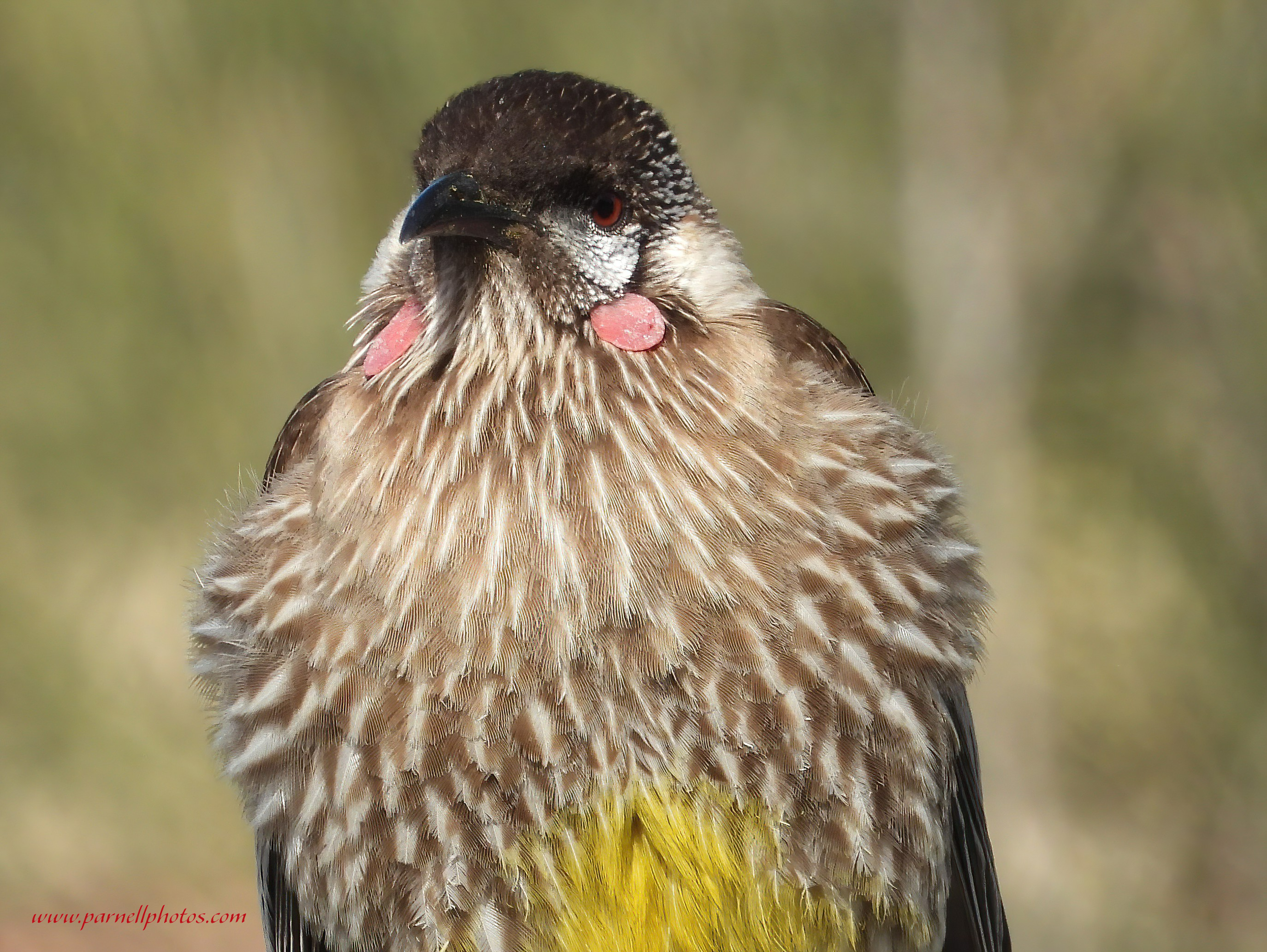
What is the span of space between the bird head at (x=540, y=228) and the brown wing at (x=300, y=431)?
1.28 feet

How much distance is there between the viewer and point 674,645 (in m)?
3.11

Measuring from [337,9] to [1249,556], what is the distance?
7.39 metres

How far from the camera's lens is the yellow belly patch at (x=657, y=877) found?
310cm

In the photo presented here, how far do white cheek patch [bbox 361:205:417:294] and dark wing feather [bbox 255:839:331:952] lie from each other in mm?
1636

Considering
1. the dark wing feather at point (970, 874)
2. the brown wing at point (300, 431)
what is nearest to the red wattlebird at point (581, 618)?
the brown wing at point (300, 431)

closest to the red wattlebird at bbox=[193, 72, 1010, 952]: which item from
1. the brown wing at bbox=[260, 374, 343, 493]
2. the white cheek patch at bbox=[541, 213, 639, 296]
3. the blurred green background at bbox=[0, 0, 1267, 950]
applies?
the white cheek patch at bbox=[541, 213, 639, 296]

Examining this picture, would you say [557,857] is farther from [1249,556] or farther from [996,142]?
[996,142]

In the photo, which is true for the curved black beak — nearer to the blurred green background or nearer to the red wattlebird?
the red wattlebird

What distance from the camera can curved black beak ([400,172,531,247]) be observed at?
303cm

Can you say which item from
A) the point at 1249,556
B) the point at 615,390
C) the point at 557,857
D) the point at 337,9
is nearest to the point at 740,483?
the point at 615,390

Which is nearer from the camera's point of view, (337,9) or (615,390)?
(615,390)

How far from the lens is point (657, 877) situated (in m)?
3.13

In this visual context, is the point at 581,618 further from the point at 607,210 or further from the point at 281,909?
the point at 281,909

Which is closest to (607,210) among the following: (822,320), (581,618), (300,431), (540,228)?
(540,228)
